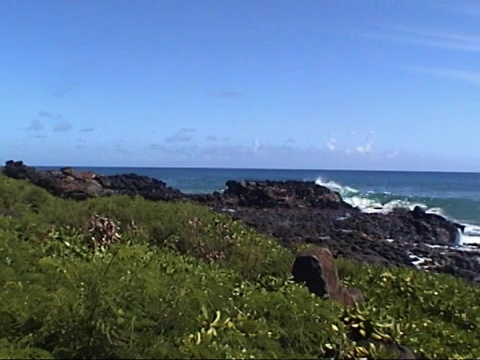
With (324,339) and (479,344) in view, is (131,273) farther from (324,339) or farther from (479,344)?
(479,344)

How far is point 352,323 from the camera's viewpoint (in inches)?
231

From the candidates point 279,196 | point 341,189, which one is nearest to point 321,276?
point 279,196

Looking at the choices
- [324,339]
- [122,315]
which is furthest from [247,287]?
[122,315]

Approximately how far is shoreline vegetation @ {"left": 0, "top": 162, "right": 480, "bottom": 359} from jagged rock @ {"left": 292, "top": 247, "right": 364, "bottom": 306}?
168mm

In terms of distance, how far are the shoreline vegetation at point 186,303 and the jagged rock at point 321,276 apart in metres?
0.17

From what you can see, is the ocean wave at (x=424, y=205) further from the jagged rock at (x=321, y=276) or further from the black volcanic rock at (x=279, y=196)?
the jagged rock at (x=321, y=276)

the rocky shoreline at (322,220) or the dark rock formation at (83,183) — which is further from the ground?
the dark rock formation at (83,183)

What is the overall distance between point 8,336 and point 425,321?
4.27 m

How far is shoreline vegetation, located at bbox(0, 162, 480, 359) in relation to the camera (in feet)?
16.4

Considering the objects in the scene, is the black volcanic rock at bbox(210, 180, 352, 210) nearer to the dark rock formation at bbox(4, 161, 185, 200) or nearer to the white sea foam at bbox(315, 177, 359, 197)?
the dark rock formation at bbox(4, 161, 185, 200)

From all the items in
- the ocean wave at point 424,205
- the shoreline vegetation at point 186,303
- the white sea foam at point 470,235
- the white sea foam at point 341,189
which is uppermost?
the shoreline vegetation at point 186,303

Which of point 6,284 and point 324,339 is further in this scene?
point 6,284

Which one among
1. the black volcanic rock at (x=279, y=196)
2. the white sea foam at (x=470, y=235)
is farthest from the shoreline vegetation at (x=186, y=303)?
the black volcanic rock at (x=279, y=196)

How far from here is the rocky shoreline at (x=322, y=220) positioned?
2016 centimetres
